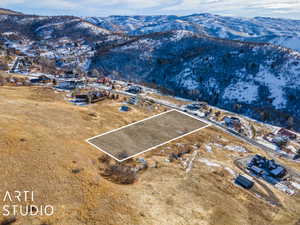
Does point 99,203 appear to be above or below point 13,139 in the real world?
below

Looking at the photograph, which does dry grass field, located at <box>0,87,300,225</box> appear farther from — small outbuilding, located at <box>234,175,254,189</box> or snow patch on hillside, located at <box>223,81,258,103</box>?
snow patch on hillside, located at <box>223,81,258,103</box>

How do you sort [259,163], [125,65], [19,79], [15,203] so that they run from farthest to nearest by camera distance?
1. [125,65]
2. [19,79]
3. [259,163]
4. [15,203]

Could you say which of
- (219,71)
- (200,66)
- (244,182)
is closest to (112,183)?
(244,182)

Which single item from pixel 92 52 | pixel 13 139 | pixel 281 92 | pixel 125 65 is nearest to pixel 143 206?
pixel 13 139

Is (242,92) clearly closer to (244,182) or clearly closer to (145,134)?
(145,134)

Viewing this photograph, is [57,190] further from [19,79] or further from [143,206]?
[19,79]

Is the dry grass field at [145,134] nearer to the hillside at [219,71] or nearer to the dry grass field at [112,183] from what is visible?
the dry grass field at [112,183]

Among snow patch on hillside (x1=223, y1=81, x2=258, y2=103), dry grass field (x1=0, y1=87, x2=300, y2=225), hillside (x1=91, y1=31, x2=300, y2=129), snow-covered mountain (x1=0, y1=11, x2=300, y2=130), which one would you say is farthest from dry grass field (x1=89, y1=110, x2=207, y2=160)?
snow patch on hillside (x1=223, y1=81, x2=258, y2=103)
